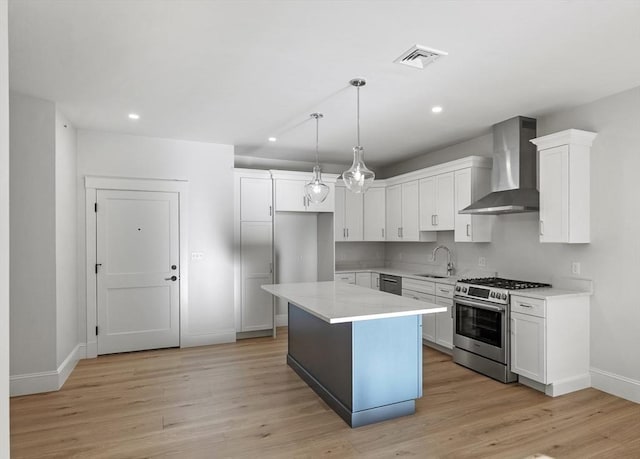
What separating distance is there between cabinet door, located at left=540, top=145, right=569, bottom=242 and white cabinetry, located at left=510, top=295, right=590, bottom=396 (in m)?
0.63

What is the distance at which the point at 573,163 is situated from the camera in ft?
11.6

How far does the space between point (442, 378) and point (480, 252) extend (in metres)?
1.80

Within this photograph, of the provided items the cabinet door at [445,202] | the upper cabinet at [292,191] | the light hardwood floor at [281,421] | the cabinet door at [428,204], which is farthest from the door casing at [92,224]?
the cabinet door at [445,202]

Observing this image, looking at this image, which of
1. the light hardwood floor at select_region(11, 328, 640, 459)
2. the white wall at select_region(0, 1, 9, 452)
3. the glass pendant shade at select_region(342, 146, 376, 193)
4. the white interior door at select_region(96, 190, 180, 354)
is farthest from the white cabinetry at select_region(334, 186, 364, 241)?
the white wall at select_region(0, 1, 9, 452)

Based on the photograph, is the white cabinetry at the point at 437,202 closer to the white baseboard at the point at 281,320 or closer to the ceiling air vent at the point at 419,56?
the ceiling air vent at the point at 419,56

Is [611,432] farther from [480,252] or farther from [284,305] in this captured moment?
[284,305]

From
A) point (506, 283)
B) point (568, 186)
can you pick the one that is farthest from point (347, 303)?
point (568, 186)

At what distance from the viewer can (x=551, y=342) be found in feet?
11.2

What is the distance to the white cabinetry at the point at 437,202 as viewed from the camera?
491 cm

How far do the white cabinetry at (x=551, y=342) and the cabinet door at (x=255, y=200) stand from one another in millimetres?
3392

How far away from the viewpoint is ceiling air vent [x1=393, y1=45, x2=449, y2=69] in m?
2.60

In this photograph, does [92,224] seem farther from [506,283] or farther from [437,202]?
[506,283]

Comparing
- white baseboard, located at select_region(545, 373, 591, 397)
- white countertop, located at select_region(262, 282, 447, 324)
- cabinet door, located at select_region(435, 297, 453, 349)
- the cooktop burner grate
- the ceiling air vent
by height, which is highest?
the ceiling air vent

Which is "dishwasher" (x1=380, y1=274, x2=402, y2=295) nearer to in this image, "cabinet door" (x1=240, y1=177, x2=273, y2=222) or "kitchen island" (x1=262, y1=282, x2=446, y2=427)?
"cabinet door" (x1=240, y1=177, x2=273, y2=222)
